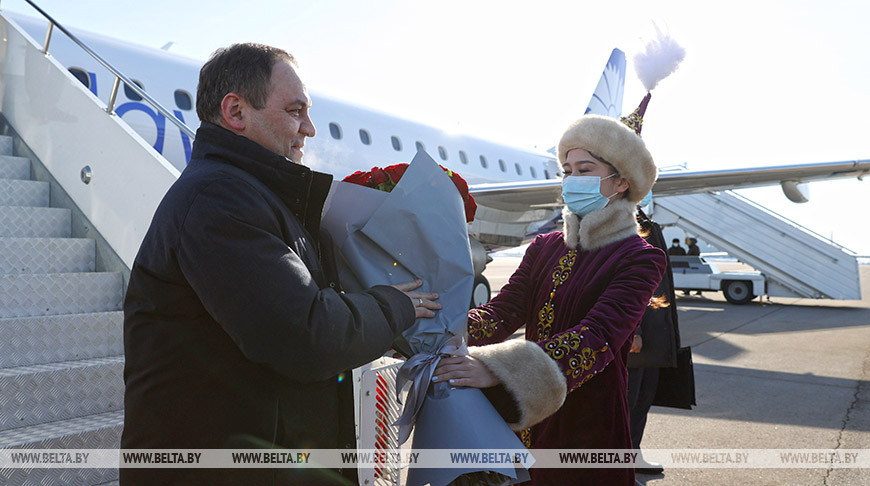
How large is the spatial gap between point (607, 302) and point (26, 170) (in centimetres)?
468

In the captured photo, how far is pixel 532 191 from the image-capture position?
34.5ft

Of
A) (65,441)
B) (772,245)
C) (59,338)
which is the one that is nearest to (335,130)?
(59,338)

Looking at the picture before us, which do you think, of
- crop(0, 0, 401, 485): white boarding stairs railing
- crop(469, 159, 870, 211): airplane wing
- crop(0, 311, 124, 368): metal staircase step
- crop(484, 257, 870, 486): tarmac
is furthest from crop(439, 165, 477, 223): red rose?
crop(469, 159, 870, 211): airplane wing

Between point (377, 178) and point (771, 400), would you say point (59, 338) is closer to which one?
point (377, 178)

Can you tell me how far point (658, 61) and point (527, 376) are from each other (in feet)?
7.53

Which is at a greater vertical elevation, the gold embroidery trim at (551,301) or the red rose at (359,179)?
the red rose at (359,179)

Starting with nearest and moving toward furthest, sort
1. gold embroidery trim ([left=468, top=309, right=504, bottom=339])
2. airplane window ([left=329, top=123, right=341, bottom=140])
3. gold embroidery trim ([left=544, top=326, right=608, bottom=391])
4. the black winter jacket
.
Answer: the black winter jacket → gold embroidery trim ([left=544, top=326, right=608, bottom=391]) → gold embroidery trim ([left=468, top=309, right=504, bottom=339]) → airplane window ([left=329, top=123, right=341, bottom=140])

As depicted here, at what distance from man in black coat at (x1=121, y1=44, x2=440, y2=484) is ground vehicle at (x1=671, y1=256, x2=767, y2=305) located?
15.0m

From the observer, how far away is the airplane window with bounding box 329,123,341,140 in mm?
10023

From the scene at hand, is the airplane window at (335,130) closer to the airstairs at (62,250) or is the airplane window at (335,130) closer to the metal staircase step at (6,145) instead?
the airstairs at (62,250)

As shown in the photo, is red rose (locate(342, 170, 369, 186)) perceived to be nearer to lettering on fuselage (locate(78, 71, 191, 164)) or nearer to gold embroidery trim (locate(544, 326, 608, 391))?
gold embroidery trim (locate(544, 326, 608, 391))

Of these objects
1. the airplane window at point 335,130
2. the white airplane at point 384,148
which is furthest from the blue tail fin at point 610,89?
the airplane window at point 335,130

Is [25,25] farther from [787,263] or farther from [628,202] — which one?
[787,263]

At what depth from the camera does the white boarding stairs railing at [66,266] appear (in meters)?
2.66
